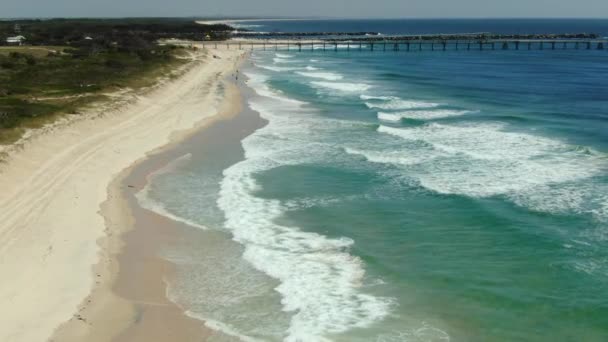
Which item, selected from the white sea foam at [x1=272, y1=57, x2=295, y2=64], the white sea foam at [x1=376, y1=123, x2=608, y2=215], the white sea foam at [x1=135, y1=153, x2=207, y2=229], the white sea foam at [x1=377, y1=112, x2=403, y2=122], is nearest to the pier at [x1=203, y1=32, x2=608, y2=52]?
the white sea foam at [x1=272, y1=57, x2=295, y2=64]

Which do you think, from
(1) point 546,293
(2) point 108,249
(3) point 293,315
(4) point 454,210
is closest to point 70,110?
(2) point 108,249

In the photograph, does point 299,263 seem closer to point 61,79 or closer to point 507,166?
point 507,166

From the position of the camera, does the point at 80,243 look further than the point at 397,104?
No

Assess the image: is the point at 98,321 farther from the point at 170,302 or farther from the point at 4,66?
the point at 4,66

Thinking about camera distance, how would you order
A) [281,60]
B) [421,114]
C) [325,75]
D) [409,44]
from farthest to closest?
[409,44] → [281,60] → [325,75] → [421,114]

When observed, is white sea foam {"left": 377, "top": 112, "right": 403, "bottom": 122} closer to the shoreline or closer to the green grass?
the green grass

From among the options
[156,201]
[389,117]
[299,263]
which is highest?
[389,117]

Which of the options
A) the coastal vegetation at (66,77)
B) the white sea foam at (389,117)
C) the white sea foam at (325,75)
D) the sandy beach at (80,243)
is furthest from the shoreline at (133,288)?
the white sea foam at (325,75)

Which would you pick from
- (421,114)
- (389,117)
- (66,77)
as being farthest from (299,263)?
(66,77)
